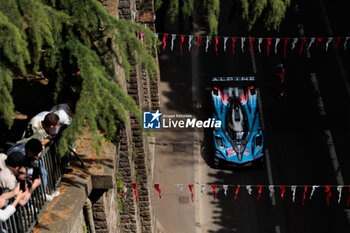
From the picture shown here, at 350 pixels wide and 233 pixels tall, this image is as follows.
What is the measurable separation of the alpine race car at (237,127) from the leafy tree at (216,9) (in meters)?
4.10

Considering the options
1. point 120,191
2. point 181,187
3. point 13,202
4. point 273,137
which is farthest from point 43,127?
point 273,137

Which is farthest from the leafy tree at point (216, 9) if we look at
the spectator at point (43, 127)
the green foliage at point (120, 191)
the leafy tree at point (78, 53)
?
the spectator at point (43, 127)

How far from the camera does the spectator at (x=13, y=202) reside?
5.91m

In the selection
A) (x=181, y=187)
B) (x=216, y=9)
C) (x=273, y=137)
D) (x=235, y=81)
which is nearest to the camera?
(x=216, y=9)

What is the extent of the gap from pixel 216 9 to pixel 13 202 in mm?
12044

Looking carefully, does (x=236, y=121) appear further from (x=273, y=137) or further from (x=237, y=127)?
(x=273, y=137)

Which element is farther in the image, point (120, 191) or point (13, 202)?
point (120, 191)

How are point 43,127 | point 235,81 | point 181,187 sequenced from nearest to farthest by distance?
point 43,127, point 181,187, point 235,81

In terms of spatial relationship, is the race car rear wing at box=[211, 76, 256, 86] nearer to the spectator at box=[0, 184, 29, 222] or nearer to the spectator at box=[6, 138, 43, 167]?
the spectator at box=[6, 138, 43, 167]

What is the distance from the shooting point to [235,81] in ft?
77.0

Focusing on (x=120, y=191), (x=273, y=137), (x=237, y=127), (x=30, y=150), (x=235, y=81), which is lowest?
(x=30, y=150)

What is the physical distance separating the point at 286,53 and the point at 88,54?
2009cm

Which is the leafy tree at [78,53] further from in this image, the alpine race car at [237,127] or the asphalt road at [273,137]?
the alpine race car at [237,127]

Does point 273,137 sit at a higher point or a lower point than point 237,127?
lower
